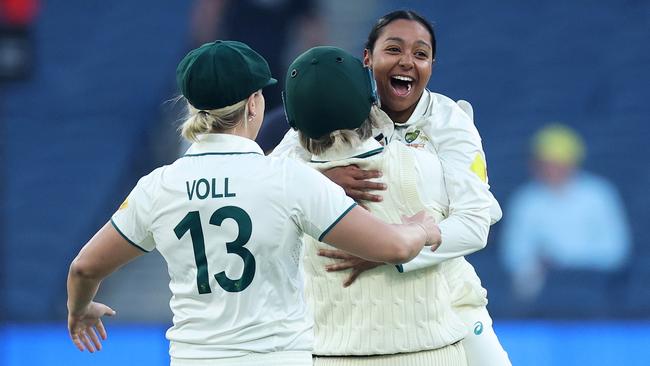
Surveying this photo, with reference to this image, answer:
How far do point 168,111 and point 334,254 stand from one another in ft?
28.3

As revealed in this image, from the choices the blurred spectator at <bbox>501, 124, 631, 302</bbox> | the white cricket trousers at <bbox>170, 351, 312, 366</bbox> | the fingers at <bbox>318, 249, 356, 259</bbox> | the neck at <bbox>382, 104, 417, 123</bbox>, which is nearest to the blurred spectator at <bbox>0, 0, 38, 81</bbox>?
the blurred spectator at <bbox>501, 124, 631, 302</bbox>

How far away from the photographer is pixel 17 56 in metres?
7.62

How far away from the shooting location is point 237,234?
109 inches

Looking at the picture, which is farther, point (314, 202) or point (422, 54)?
point (422, 54)

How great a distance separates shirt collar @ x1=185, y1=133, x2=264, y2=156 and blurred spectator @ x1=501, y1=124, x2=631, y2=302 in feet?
24.7

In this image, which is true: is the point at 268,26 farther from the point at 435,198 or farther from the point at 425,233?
the point at 425,233

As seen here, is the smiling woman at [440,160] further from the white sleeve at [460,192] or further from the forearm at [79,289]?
the forearm at [79,289]

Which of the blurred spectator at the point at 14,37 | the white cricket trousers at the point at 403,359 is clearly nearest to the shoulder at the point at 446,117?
the white cricket trousers at the point at 403,359

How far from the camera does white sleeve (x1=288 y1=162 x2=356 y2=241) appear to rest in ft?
9.11

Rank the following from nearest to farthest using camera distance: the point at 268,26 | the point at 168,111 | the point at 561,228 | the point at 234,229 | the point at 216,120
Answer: the point at 234,229 → the point at 216,120 → the point at 561,228 → the point at 268,26 → the point at 168,111

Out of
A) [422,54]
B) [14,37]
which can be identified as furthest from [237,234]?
[14,37]

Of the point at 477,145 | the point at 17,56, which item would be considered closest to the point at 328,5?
the point at 17,56

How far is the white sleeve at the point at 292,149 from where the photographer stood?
3107 millimetres

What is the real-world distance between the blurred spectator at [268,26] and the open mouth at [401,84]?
7151mm
